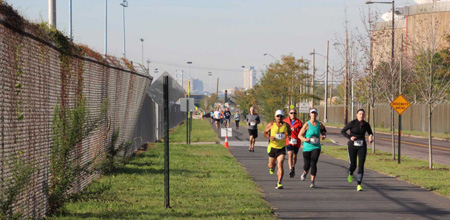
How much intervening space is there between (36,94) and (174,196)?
3966 mm

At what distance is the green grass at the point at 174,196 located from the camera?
988cm

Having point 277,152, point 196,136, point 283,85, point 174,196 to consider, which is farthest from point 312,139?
point 283,85

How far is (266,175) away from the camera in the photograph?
16.9 meters

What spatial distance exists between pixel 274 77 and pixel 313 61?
17.0 m

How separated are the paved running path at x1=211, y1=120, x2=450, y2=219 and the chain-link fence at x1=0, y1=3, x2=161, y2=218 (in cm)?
362

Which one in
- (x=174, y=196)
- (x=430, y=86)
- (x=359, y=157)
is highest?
(x=430, y=86)

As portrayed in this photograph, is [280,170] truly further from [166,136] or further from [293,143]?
[166,136]

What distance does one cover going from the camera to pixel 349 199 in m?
12.3

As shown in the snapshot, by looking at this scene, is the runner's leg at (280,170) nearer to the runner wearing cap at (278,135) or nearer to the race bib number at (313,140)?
the runner wearing cap at (278,135)

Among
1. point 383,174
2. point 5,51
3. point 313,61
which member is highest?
point 313,61

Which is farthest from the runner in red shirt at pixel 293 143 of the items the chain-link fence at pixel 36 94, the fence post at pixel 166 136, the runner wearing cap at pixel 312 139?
the fence post at pixel 166 136

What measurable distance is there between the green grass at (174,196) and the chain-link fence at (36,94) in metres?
0.74

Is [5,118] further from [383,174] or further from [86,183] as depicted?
[383,174]

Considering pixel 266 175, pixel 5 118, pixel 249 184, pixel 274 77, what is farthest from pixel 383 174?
pixel 274 77
